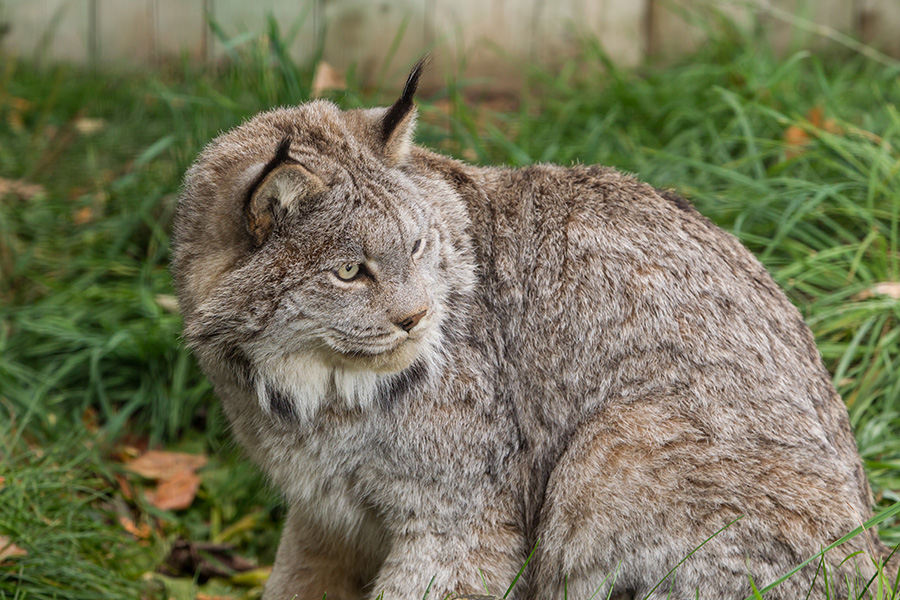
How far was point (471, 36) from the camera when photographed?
23.8 feet

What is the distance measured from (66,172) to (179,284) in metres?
3.31

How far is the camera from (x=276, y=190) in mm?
2684

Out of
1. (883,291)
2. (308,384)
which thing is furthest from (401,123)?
(883,291)

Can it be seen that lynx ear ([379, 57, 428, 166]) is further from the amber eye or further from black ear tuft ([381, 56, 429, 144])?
the amber eye

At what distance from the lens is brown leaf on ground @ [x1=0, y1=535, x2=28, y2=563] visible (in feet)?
11.3

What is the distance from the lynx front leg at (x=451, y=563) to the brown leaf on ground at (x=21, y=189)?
396cm

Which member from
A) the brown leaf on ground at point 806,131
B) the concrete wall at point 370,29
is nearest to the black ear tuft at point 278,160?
the brown leaf on ground at point 806,131

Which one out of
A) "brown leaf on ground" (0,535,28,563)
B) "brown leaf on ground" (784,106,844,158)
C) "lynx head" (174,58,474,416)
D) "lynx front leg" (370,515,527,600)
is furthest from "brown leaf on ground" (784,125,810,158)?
"brown leaf on ground" (0,535,28,563)

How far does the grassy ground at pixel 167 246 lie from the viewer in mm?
4070

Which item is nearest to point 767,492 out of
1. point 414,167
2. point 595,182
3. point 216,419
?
point 595,182

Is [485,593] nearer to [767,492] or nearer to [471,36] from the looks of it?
[767,492]

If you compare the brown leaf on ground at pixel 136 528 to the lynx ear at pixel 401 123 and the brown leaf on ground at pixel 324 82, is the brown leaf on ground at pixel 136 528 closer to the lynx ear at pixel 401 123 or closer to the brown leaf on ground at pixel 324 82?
the lynx ear at pixel 401 123

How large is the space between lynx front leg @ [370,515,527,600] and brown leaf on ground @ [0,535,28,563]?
1.42 meters

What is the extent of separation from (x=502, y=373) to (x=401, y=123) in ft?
2.98
